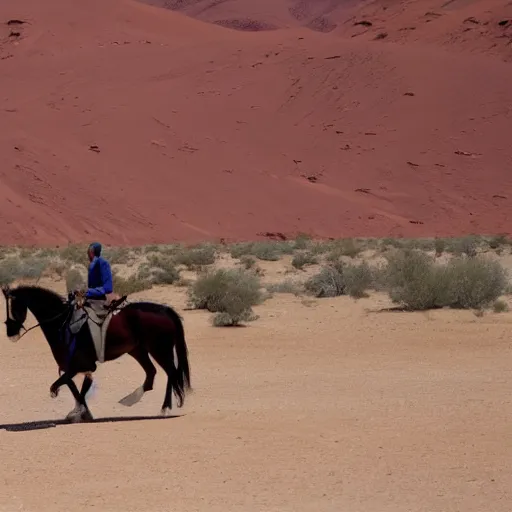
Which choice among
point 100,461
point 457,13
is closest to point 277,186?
point 457,13

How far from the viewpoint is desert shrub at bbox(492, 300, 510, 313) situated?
19.3 m

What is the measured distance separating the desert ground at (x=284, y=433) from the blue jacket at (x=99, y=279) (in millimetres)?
1159

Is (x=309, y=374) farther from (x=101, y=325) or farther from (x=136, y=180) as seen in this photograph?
(x=136, y=180)

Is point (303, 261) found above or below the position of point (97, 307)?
below

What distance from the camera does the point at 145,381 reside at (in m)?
10.2

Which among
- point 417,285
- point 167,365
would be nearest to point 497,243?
point 417,285

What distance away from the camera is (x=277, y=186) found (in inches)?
2478

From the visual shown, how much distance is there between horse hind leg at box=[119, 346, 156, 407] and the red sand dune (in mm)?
44758

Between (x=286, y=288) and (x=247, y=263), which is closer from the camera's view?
(x=286, y=288)

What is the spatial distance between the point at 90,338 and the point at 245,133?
5769 centimetres

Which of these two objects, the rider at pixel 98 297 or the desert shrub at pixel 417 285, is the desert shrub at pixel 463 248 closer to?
the desert shrub at pixel 417 285

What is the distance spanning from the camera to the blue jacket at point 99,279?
9.92 metres

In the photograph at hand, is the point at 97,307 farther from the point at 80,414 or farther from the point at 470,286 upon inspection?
the point at 470,286

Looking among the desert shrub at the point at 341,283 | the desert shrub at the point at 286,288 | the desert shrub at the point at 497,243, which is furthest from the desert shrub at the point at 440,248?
the desert shrub at the point at 341,283
